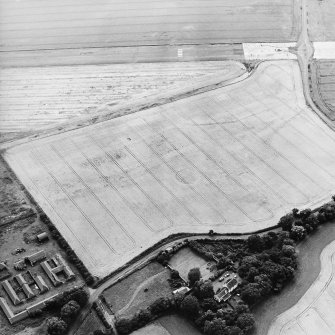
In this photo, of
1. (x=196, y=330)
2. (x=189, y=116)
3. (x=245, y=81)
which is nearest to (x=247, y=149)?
(x=189, y=116)

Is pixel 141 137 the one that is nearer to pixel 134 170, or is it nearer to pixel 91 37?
pixel 134 170

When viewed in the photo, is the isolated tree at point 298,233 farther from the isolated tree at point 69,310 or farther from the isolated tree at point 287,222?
the isolated tree at point 69,310

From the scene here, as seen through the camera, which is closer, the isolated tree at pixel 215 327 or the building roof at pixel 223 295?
the isolated tree at pixel 215 327

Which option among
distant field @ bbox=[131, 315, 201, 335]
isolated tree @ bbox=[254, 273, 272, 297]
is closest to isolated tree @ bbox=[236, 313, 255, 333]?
isolated tree @ bbox=[254, 273, 272, 297]

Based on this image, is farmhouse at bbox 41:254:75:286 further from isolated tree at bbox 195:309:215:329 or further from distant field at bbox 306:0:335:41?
distant field at bbox 306:0:335:41

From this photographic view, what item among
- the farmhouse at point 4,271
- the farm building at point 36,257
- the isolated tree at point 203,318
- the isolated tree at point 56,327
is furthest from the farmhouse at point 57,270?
the isolated tree at point 203,318

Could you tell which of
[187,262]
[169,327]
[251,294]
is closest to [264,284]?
[251,294]
